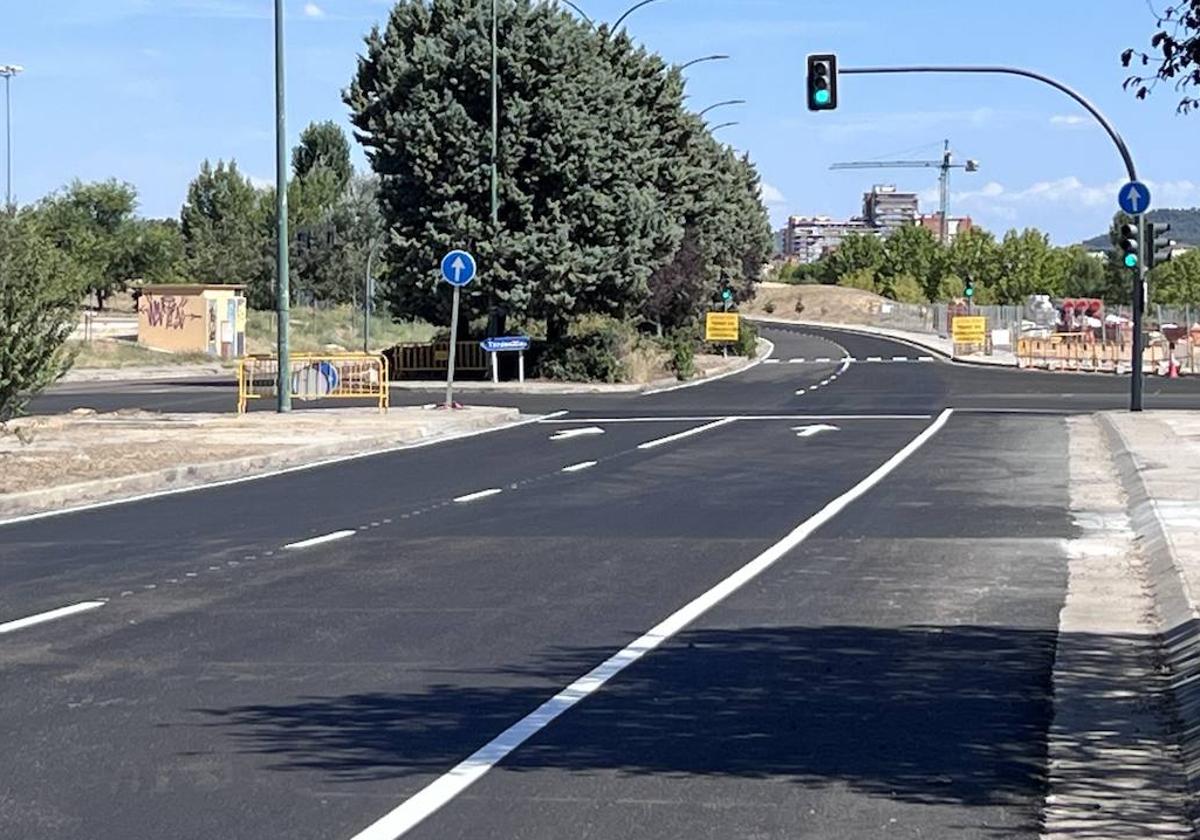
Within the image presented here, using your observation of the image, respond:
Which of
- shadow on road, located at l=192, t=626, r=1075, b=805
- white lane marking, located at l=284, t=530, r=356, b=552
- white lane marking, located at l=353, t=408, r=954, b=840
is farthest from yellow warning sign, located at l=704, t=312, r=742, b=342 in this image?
shadow on road, located at l=192, t=626, r=1075, b=805

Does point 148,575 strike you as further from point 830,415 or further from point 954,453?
point 830,415

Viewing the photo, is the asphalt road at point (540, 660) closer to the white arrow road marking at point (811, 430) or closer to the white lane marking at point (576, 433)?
the white arrow road marking at point (811, 430)

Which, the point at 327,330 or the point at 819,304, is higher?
the point at 819,304

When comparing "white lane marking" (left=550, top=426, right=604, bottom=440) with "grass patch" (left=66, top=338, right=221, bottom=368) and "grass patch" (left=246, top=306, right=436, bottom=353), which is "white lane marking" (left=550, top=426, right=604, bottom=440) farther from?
"grass patch" (left=246, top=306, right=436, bottom=353)

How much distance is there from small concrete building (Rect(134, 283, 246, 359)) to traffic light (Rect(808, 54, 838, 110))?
37.9 metres

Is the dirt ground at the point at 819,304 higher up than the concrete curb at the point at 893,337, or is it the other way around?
the dirt ground at the point at 819,304

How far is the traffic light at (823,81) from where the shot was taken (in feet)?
118

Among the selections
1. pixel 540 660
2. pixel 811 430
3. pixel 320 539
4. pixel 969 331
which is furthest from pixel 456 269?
pixel 969 331

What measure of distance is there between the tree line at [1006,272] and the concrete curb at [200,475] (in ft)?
357

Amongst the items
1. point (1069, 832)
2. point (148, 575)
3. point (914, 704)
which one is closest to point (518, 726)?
point (914, 704)

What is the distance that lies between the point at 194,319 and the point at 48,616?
60.3 meters

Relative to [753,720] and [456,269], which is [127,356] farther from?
[753,720]

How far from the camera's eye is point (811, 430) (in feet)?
104

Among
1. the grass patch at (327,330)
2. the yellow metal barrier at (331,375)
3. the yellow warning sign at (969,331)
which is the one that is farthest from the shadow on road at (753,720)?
the yellow warning sign at (969,331)
